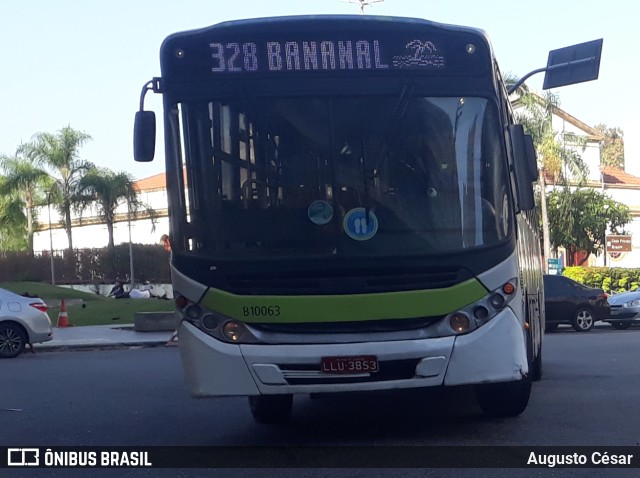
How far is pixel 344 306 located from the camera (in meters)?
8.16

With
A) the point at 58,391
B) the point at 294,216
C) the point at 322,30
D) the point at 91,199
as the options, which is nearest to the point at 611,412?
the point at 294,216

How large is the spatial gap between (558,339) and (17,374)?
41.6ft

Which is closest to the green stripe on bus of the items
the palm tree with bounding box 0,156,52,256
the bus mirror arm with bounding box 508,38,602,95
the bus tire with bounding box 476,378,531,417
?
the bus tire with bounding box 476,378,531,417

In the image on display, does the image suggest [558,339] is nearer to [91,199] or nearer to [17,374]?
[17,374]

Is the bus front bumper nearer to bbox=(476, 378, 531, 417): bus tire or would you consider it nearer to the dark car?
bbox=(476, 378, 531, 417): bus tire

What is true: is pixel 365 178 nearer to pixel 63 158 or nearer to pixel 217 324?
pixel 217 324

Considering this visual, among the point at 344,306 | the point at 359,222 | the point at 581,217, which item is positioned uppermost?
the point at 359,222

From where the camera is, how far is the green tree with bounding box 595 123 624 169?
91062mm

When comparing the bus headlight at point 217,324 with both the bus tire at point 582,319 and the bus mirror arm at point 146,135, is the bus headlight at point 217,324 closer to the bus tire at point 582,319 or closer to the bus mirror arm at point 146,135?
the bus mirror arm at point 146,135

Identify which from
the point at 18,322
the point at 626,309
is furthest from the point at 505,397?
the point at 626,309

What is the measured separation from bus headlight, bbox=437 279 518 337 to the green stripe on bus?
0.25ft

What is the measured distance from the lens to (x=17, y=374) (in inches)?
673

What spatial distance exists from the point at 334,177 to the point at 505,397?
2.76 m

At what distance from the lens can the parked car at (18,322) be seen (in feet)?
68.1
